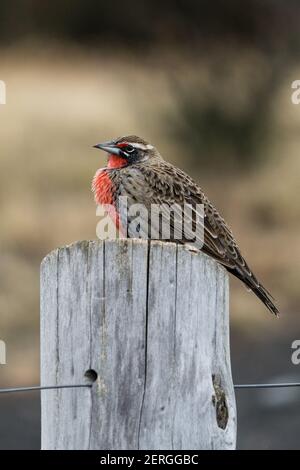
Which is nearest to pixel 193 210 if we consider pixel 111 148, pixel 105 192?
pixel 105 192

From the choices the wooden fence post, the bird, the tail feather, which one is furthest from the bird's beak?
the wooden fence post

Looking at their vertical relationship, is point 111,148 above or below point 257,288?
above

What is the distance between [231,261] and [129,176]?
68 centimetres

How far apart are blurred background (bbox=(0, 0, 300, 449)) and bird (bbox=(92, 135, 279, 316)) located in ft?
5.81

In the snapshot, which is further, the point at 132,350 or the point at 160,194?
the point at 160,194

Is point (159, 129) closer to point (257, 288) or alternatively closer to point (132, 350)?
point (257, 288)

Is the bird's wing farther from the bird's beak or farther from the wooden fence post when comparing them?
the wooden fence post

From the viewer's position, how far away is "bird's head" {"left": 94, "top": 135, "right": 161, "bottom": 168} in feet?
22.9

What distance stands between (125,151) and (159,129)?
2421 millimetres

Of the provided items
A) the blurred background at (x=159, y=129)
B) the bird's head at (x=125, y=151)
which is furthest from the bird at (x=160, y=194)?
the blurred background at (x=159, y=129)

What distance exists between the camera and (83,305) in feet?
14.4

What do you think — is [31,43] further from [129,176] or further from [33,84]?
[129,176]

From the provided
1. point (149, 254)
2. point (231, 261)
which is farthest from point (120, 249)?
point (231, 261)

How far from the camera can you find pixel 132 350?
4.38 meters
